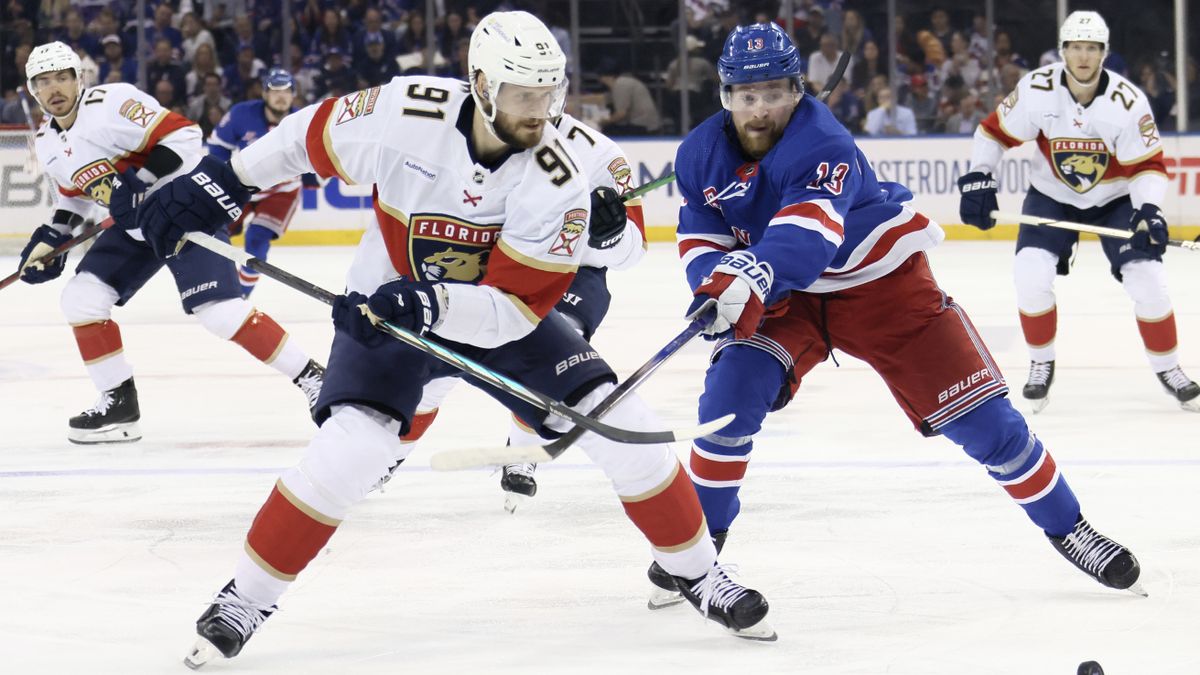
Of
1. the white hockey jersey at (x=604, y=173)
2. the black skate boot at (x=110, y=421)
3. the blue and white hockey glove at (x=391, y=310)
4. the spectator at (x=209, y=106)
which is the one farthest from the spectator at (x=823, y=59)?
the blue and white hockey glove at (x=391, y=310)

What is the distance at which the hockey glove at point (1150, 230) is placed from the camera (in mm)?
4980

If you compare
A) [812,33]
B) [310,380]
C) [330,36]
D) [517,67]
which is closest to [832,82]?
[517,67]

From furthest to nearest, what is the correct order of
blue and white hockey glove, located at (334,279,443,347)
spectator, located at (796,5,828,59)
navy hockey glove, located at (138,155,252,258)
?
spectator, located at (796,5,828,59)
navy hockey glove, located at (138,155,252,258)
blue and white hockey glove, located at (334,279,443,347)

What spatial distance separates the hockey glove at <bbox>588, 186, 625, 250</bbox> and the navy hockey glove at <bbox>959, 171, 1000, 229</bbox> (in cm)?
158

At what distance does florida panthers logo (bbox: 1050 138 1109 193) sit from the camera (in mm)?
5258

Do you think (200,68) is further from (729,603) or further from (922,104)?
(729,603)

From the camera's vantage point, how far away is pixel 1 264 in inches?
384

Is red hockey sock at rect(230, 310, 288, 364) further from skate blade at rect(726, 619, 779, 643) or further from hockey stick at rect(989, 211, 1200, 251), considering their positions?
skate blade at rect(726, 619, 779, 643)

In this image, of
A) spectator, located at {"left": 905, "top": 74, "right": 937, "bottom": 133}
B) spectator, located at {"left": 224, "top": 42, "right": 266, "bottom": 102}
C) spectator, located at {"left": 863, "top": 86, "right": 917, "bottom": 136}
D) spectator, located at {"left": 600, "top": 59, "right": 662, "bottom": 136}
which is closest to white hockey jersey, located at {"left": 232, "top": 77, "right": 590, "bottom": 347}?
spectator, located at {"left": 600, "top": 59, "right": 662, "bottom": 136}

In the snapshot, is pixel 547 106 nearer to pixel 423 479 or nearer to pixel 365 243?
pixel 365 243

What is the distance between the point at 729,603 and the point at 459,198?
2.56ft

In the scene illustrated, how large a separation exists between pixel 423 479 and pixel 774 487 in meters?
0.85

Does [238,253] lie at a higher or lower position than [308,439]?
higher

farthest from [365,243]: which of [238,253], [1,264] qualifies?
[1,264]
